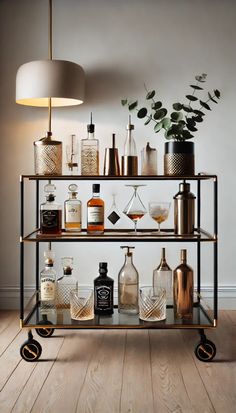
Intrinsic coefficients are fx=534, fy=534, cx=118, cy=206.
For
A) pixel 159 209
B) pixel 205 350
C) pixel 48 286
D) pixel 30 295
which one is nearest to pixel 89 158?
pixel 159 209

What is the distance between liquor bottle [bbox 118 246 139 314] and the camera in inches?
106

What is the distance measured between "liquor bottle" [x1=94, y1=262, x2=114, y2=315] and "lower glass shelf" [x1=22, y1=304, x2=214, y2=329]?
0.16 ft

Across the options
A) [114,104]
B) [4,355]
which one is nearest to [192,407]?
[4,355]

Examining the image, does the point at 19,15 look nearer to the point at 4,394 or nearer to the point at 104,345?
the point at 104,345

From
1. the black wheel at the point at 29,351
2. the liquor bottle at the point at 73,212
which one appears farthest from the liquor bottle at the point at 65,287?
the black wheel at the point at 29,351

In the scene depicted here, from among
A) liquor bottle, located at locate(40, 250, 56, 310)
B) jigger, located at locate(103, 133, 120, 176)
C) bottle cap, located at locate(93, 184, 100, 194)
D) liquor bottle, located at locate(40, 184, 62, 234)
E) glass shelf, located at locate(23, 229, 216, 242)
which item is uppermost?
jigger, located at locate(103, 133, 120, 176)

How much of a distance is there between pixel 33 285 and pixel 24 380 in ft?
4.06

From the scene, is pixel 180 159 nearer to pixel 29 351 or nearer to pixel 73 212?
A: pixel 73 212

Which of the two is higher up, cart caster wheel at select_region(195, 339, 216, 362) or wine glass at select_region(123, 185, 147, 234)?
wine glass at select_region(123, 185, 147, 234)

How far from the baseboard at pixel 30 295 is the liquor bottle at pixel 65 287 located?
0.76 m

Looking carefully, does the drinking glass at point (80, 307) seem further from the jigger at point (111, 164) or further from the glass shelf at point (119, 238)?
the jigger at point (111, 164)

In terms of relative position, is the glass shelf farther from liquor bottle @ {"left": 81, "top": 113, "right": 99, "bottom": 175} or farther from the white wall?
the white wall

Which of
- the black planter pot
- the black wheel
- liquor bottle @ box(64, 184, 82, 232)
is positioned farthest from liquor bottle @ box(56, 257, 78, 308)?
the black planter pot

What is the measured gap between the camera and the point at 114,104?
3.35 m
